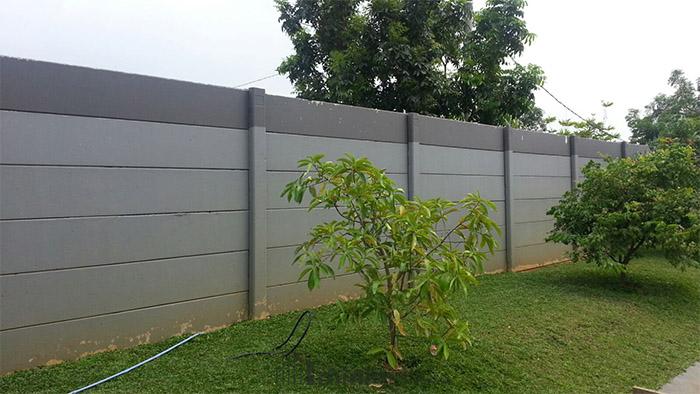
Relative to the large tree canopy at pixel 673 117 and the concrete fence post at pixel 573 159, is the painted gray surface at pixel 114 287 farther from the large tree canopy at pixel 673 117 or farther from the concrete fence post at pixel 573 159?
the large tree canopy at pixel 673 117

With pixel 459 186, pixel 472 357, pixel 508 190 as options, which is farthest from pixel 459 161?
pixel 472 357

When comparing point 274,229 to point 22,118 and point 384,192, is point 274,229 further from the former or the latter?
point 22,118

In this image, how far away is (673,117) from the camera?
1237cm

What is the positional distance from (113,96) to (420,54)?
212 inches

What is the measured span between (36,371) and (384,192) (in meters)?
2.47

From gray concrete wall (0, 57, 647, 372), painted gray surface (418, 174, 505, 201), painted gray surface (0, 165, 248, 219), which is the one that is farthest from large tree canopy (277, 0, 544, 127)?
painted gray surface (0, 165, 248, 219)

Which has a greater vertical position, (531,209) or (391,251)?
(531,209)

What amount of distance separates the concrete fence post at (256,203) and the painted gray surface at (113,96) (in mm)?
103

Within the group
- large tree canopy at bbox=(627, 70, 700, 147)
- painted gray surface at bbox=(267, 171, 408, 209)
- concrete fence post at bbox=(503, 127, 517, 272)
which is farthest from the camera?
large tree canopy at bbox=(627, 70, 700, 147)

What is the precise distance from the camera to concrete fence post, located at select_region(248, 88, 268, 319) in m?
3.97

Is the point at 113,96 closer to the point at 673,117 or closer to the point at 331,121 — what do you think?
the point at 331,121

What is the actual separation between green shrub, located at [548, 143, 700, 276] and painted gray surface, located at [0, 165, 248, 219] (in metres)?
4.33

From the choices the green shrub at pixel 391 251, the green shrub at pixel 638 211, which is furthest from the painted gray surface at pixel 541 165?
the green shrub at pixel 391 251

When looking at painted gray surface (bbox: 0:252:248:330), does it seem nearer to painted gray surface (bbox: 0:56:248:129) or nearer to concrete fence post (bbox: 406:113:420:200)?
painted gray surface (bbox: 0:56:248:129)
